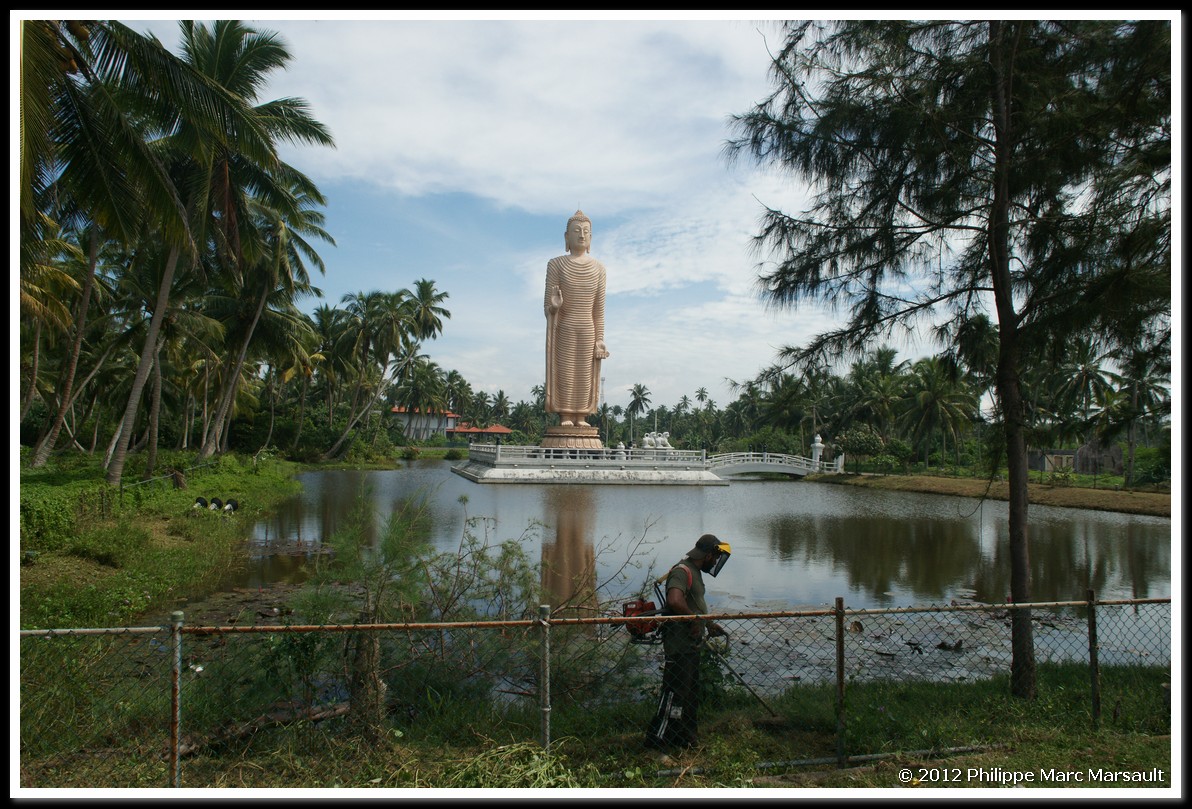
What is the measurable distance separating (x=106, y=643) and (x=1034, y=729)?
665 centimetres

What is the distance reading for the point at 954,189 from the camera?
20.6ft

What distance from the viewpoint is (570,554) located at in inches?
512

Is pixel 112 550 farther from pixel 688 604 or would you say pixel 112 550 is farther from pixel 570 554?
pixel 688 604

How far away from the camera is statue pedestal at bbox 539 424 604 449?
3506cm

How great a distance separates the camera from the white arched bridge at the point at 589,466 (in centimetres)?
3162

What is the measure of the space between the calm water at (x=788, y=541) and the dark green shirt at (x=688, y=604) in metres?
1.88

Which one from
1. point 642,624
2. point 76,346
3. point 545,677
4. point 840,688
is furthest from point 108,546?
point 840,688

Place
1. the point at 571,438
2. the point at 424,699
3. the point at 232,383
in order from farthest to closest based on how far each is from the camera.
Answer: the point at 571,438 → the point at 232,383 → the point at 424,699

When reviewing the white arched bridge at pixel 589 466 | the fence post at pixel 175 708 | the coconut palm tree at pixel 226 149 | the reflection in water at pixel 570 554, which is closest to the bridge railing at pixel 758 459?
the white arched bridge at pixel 589 466

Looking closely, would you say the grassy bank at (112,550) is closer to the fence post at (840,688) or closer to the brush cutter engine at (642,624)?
the brush cutter engine at (642,624)

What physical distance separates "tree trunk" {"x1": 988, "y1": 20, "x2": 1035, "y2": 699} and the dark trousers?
297 cm

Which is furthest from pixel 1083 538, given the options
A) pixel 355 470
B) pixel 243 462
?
pixel 355 470

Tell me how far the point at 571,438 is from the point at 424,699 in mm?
30077

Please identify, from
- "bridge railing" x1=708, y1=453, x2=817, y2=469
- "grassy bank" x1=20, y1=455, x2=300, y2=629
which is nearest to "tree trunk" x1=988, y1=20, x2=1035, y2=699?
"grassy bank" x1=20, y1=455, x2=300, y2=629
